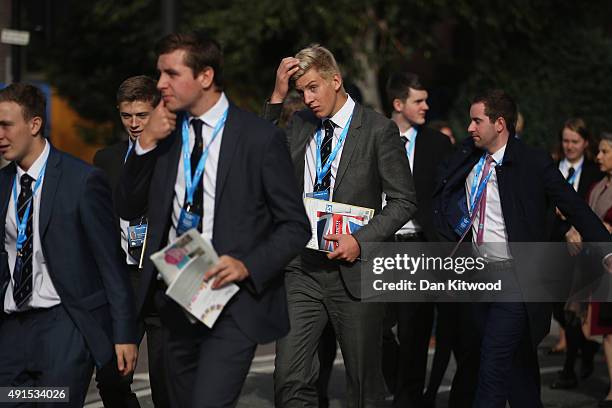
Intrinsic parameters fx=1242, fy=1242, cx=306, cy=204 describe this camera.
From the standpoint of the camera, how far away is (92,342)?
502 centimetres

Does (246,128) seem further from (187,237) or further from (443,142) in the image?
(443,142)

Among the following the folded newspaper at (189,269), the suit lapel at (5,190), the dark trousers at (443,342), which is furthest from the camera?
the dark trousers at (443,342)

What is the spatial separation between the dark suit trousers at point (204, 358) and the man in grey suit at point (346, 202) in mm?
1449

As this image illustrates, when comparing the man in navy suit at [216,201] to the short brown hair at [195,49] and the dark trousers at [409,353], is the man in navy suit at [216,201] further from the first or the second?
the dark trousers at [409,353]

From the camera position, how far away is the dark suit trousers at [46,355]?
4.98 meters

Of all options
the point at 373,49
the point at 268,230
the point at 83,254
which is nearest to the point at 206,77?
the point at 268,230

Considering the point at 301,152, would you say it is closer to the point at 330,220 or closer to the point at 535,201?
the point at 330,220

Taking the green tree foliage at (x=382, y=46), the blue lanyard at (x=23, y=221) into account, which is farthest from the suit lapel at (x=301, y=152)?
the green tree foliage at (x=382, y=46)

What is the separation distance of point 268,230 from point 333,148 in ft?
5.35

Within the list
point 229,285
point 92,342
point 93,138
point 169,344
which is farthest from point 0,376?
point 93,138

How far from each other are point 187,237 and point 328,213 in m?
1.89

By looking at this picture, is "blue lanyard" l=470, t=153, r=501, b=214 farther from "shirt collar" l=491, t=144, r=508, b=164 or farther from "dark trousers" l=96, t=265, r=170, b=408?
"dark trousers" l=96, t=265, r=170, b=408

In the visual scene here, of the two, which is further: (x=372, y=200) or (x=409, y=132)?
(x=409, y=132)

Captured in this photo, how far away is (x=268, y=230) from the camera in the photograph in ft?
16.3
